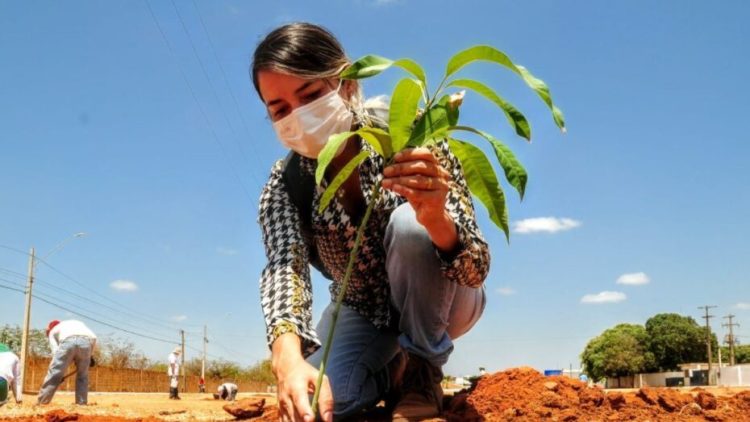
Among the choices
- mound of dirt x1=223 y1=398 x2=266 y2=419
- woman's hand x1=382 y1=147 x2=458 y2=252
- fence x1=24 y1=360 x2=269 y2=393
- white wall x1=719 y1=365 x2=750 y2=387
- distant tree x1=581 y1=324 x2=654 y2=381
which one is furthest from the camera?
distant tree x1=581 y1=324 x2=654 y2=381

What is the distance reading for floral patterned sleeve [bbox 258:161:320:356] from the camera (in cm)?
180

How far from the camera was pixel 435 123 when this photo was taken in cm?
129

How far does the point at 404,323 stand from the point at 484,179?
891mm

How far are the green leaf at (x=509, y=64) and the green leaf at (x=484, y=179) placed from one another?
19 centimetres

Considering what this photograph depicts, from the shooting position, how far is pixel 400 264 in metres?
1.99

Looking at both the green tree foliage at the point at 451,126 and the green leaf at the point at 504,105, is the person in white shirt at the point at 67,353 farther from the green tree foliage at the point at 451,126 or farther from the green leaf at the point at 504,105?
the green leaf at the point at 504,105

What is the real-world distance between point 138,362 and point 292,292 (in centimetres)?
3532

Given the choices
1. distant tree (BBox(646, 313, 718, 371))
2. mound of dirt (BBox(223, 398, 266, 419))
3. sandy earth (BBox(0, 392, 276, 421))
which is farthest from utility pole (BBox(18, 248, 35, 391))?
distant tree (BBox(646, 313, 718, 371))

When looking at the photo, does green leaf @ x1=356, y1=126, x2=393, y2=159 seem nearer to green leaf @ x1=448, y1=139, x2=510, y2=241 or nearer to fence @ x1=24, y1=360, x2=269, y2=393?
green leaf @ x1=448, y1=139, x2=510, y2=241

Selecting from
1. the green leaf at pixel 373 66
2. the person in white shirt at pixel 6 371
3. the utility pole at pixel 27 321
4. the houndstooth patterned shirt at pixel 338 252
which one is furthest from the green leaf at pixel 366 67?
the utility pole at pixel 27 321

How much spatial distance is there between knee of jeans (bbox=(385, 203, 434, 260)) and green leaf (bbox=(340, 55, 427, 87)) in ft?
2.37

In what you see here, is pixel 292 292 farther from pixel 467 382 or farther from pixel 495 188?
pixel 467 382

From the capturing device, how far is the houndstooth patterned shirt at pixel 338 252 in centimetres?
180

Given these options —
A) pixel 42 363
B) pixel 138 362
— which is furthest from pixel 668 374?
pixel 42 363
